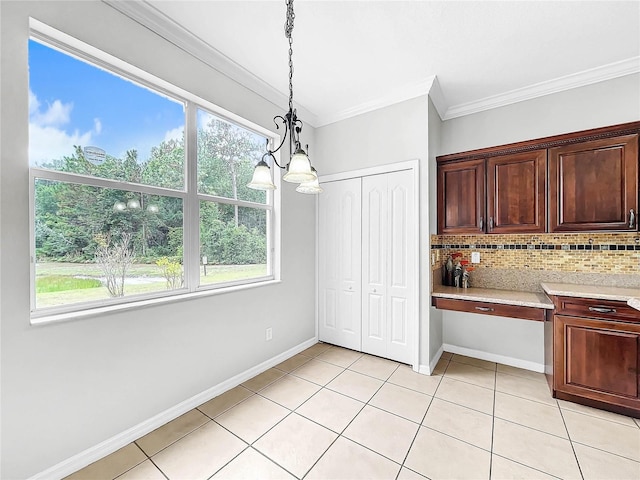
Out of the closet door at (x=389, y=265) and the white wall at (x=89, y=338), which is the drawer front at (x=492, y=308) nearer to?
the closet door at (x=389, y=265)

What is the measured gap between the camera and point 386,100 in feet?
9.99

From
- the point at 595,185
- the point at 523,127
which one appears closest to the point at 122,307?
the point at 595,185

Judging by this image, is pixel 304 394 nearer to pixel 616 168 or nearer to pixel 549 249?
pixel 549 249

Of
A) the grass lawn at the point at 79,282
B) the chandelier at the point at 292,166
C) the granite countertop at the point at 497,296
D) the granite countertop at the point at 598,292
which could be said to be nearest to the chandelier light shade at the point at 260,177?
the chandelier at the point at 292,166

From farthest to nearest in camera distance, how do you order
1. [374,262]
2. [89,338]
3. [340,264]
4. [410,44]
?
[340,264], [374,262], [410,44], [89,338]

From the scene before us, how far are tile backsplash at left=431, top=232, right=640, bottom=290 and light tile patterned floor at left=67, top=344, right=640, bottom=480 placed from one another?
3.34ft

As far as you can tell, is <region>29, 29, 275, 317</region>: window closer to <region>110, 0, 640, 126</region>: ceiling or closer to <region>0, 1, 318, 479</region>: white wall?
<region>0, 1, 318, 479</region>: white wall

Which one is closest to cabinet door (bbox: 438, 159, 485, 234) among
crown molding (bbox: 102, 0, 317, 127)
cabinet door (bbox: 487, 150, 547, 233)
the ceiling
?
cabinet door (bbox: 487, 150, 547, 233)

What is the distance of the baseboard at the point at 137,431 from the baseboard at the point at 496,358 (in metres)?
2.19

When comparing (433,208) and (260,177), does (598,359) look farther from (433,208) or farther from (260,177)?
(260,177)

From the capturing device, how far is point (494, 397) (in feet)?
7.86

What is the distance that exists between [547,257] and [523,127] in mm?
1382

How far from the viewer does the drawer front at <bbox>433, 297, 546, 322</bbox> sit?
2.48 m

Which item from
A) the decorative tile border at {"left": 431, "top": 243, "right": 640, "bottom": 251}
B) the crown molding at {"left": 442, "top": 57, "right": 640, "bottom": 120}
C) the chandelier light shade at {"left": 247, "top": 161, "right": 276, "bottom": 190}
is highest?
the crown molding at {"left": 442, "top": 57, "right": 640, "bottom": 120}
